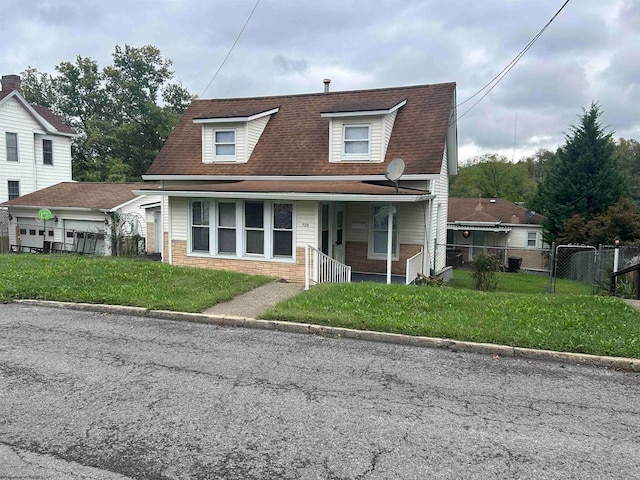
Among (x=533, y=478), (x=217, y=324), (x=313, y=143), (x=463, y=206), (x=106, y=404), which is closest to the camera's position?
(x=533, y=478)

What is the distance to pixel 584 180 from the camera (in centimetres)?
2659

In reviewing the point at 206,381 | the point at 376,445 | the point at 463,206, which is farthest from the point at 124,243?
the point at 463,206

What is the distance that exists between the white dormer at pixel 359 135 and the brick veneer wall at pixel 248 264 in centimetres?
366

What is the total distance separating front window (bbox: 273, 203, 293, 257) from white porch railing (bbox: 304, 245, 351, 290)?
953 millimetres

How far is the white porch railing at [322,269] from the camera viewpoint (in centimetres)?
1172

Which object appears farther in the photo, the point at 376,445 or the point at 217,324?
the point at 217,324

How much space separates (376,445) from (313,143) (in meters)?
12.3

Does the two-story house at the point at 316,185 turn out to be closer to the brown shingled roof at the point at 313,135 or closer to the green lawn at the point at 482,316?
the brown shingled roof at the point at 313,135

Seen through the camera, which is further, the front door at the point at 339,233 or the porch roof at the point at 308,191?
the front door at the point at 339,233

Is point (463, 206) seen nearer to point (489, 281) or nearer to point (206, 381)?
point (489, 281)

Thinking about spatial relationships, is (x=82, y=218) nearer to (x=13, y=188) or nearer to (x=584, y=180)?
(x=13, y=188)

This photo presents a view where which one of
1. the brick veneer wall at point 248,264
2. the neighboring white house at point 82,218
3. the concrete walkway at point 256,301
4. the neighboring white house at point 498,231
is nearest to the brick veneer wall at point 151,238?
the neighboring white house at point 82,218

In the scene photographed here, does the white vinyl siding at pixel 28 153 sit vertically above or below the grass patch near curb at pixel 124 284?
above

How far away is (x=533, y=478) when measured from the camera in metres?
3.46
